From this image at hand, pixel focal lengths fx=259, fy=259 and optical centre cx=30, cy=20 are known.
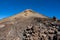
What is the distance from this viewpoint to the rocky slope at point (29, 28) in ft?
181

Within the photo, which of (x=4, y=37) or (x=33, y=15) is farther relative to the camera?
(x=33, y=15)

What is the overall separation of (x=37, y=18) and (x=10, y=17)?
8359 mm

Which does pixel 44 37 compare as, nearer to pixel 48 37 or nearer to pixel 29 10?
pixel 48 37

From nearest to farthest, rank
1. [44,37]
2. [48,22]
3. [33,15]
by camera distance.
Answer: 1. [44,37]
2. [48,22]
3. [33,15]

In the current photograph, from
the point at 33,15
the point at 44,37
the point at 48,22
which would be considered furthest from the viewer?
the point at 33,15

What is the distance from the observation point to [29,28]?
5678cm

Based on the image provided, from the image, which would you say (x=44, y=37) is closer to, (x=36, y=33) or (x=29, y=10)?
(x=36, y=33)

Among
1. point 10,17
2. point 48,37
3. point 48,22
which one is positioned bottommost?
point 48,37

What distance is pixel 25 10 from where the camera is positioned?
224ft

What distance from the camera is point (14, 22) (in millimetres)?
62000

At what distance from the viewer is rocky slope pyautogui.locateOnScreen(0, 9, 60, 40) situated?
55281mm

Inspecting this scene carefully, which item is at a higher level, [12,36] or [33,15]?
[33,15]

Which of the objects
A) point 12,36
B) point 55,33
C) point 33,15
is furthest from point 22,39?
point 33,15

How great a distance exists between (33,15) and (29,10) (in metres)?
3.51
